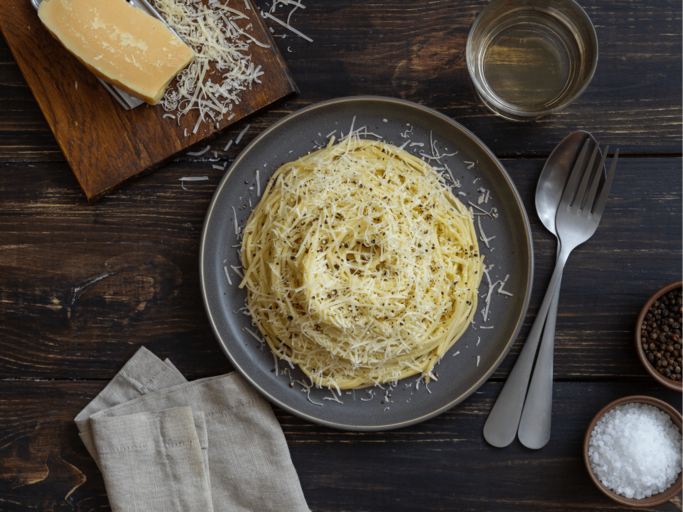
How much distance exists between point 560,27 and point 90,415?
7.21 feet

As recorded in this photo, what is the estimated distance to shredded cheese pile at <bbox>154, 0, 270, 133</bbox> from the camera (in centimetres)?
168

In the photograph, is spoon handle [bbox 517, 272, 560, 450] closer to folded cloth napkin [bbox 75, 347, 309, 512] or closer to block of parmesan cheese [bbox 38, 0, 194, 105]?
folded cloth napkin [bbox 75, 347, 309, 512]

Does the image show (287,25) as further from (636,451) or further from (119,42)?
(636,451)

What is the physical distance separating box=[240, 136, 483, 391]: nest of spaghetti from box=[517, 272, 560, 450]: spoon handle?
311 mm

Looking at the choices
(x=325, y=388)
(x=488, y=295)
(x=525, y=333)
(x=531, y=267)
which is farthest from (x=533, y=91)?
(x=325, y=388)

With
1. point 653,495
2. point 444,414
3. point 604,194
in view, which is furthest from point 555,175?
point 653,495

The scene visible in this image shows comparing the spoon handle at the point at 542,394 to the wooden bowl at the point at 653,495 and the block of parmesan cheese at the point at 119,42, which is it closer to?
the wooden bowl at the point at 653,495

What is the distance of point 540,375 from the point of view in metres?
1.67

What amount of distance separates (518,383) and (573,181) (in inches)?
29.5

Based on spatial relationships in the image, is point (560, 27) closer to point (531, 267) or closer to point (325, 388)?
point (531, 267)

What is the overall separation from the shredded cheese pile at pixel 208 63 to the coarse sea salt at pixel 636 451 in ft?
5.68

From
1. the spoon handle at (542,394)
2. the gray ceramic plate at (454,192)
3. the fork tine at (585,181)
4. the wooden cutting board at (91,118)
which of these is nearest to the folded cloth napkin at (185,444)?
the gray ceramic plate at (454,192)

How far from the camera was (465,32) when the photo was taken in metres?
1.77

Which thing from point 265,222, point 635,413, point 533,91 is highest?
point 533,91
